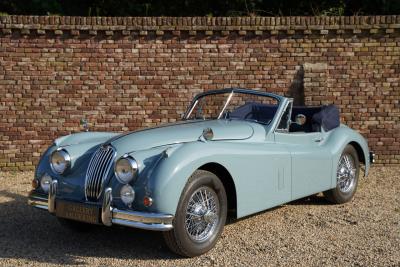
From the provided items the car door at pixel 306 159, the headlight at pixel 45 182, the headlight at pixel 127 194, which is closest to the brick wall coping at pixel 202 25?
the car door at pixel 306 159

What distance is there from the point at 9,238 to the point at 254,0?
822 centimetres

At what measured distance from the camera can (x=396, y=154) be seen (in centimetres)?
888

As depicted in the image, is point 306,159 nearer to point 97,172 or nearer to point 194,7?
point 97,172

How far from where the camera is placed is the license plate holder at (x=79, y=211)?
438 centimetres

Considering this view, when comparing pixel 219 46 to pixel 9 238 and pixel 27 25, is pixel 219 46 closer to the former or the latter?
pixel 27 25

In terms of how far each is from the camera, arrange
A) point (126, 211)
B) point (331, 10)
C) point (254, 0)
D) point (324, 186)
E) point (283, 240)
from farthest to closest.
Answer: point (254, 0)
point (331, 10)
point (324, 186)
point (283, 240)
point (126, 211)

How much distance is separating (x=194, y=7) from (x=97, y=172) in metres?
8.22

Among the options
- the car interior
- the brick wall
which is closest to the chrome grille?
the car interior

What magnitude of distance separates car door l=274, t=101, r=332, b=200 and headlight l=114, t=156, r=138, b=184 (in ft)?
5.85

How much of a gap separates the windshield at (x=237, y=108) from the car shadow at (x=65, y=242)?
157 centimetres

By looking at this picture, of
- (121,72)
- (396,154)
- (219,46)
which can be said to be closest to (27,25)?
(121,72)

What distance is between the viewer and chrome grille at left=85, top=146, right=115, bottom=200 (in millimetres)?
4594

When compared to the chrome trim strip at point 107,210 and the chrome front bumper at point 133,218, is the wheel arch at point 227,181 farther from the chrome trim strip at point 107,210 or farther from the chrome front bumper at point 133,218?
the chrome trim strip at point 107,210

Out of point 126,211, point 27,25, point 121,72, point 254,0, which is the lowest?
point 126,211
